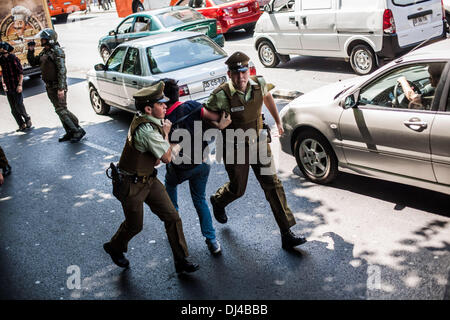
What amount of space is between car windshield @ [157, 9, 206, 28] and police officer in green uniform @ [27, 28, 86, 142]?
5443 millimetres

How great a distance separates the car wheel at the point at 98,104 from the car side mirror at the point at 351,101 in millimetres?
6816

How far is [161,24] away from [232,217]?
383 inches

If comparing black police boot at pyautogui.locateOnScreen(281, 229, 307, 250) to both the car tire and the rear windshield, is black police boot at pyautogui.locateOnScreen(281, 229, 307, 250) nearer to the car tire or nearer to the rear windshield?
the car tire

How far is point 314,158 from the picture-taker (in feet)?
20.1

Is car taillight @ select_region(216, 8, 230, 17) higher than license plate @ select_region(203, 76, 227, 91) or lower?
higher

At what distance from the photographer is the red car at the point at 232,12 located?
54.6 feet

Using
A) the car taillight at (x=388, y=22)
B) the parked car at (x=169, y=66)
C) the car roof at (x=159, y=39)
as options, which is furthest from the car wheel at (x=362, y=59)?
the car roof at (x=159, y=39)

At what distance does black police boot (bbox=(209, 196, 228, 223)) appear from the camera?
5.47 m

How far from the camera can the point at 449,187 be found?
4777 mm

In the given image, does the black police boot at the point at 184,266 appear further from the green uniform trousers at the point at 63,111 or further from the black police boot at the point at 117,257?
the green uniform trousers at the point at 63,111

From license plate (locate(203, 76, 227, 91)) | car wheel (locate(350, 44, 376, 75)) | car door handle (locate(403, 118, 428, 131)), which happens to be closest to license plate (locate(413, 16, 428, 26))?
car wheel (locate(350, 44, 376, 75))

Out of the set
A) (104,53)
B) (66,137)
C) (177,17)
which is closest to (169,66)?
(66,137)

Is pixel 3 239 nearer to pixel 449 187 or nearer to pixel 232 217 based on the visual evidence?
pixel 232 217

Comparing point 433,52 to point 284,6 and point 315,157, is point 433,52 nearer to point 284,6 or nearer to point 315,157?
point 315,157
